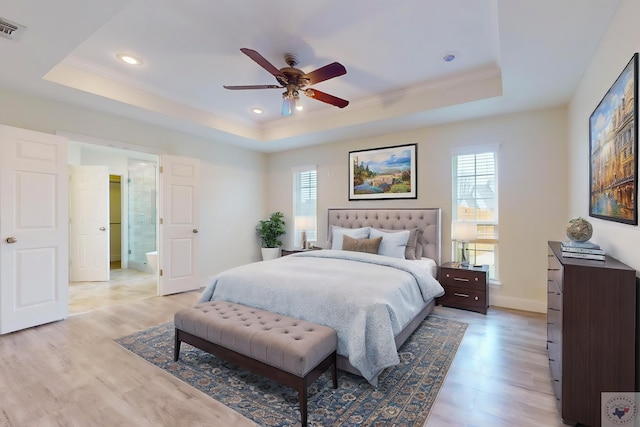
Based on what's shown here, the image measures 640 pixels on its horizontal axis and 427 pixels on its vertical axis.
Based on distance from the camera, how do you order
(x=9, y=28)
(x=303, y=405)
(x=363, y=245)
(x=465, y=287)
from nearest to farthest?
1. (x=303, y=405)
2. (x=9, y=28)
3. (x=465, y=287)
4. (x=363, y=245)

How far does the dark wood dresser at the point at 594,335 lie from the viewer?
5.06 feet

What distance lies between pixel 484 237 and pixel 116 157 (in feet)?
24.3

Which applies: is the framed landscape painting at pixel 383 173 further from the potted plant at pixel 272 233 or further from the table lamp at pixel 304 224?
the potted plant at pixel 272 233

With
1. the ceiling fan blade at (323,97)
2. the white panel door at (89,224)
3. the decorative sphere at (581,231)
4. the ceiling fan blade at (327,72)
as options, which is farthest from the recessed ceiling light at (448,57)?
the white panel door at (89,224)

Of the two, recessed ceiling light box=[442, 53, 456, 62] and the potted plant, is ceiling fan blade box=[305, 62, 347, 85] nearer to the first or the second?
recessed ceiling light box=[442, 53, 456, 62]

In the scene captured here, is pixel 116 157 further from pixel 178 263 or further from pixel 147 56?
pixel 147 56

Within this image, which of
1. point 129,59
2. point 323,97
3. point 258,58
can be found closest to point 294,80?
point 323,97

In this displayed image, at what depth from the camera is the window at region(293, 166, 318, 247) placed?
18.0 ft

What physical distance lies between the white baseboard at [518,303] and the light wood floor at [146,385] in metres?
0.57

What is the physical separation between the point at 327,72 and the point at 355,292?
1.92 meters

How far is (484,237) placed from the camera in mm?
4055

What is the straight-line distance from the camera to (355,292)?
2.33 meters

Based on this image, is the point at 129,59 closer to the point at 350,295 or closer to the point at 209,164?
the point at 209,164

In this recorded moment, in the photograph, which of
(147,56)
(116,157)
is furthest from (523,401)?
(116,157)
